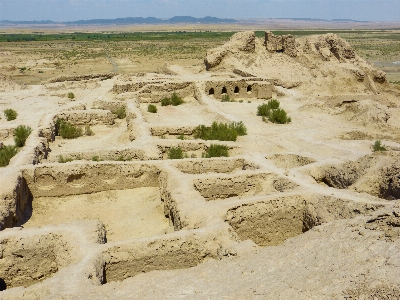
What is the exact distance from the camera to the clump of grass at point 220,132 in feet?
43.4

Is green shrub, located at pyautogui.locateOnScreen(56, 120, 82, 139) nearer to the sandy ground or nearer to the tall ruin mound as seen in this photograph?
the sandy ground

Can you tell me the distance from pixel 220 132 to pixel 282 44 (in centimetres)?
1732

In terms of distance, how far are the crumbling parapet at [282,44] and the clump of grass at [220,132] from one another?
Answer: 15.3 meters

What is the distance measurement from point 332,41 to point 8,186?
83.0 feet

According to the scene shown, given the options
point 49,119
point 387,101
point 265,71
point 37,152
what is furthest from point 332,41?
point 37,152

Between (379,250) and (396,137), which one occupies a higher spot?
(379,250)

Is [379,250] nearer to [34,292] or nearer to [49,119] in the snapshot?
[34,292]

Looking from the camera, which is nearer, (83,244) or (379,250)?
(379,250)

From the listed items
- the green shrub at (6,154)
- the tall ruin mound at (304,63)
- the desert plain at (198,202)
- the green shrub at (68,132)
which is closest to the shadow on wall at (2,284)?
the desert plain at (198,202)

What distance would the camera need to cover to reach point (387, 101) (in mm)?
19781

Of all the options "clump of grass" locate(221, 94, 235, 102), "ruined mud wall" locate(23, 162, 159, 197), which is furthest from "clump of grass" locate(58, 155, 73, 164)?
"clump of grass" locate(221, 94, 235, 102)

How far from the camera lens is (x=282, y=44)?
27.9 meters

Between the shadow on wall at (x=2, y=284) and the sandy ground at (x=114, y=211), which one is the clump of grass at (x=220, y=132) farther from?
the shadow on wall at (x=2, y=284)

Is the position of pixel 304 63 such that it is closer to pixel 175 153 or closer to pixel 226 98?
pixel 226 98
